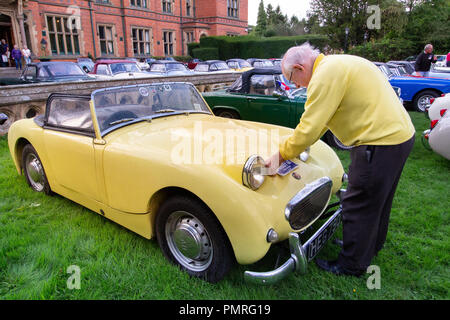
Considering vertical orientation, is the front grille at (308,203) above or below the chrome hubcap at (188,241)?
above

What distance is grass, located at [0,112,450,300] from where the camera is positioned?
248cm

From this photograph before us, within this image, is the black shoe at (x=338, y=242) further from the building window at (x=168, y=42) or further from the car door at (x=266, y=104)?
the building window at (x=168, y=42)

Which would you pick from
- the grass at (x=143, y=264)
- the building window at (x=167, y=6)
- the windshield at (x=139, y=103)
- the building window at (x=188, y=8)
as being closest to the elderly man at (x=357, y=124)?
the grass at (x=143, y=264)

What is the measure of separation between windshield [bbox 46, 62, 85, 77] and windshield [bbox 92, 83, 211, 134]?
29.2 feet

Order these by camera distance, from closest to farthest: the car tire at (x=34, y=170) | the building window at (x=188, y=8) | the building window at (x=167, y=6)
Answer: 1. the car tire at (x=34, y=170)
2. the building window at (x=167, y=6)
3. the building window at (x=188, y=8)

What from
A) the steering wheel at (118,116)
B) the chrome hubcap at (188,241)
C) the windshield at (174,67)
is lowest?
the chrome hubcap at (188,241)

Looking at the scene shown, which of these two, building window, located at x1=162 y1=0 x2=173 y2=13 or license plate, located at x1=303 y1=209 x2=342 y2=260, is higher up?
building window, located at x1=162 y1=0 x2=173 y2=13

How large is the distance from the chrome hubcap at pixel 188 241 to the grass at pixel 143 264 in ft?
0.39

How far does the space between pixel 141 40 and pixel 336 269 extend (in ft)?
110

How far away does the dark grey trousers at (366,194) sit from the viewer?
2250mm

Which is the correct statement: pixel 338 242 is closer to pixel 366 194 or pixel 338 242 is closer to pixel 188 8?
pixel 366 194

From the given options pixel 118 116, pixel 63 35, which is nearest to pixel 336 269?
pixel 118 116

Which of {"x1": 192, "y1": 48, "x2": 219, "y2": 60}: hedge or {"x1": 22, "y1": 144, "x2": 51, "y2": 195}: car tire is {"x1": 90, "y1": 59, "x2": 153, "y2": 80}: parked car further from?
{"x1": 192, "y1": 48, "x2": 219, "y2": 60}: hedge

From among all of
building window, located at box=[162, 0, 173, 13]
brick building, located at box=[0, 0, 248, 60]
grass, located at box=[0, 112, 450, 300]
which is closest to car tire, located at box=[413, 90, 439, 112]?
grass, located at box=[0, 112, 450, 300]
